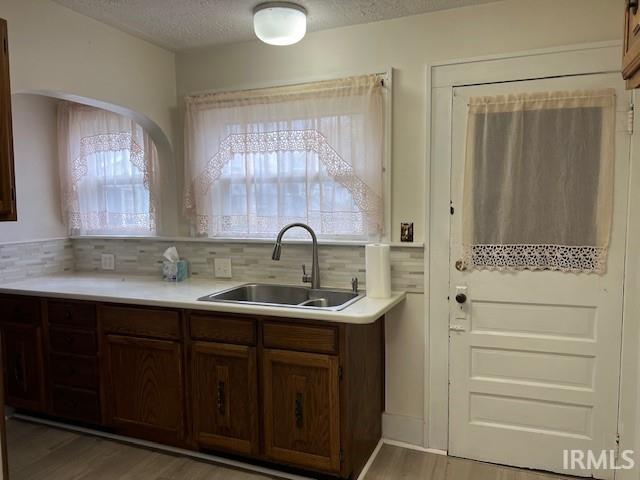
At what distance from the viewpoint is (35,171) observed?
3.24 metres

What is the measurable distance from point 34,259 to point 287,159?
193 cm

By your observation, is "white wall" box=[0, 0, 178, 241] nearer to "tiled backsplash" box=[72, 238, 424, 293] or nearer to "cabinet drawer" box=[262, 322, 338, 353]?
"tiled backsplash" box=[72, 238, 424, 293]

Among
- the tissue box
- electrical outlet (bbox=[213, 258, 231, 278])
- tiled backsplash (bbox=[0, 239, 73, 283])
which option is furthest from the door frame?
tiled backsplash (bbox=[0, 239, 73, 283])

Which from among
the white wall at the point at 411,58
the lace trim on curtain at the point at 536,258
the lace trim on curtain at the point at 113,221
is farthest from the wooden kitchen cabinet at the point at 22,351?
the lace trim on curtain at the point at 536,258

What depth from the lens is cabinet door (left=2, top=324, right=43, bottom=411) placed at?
2.74m

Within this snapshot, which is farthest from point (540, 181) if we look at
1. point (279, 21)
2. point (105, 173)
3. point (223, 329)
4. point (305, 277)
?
point (105, 173)

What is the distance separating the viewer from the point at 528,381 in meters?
2.31

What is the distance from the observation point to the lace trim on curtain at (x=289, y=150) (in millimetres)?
2559

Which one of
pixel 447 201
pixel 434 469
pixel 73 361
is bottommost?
pixel 434 469

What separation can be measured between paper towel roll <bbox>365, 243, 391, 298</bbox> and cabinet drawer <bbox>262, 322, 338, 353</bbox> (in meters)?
0.42

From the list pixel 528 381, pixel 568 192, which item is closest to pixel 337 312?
pixel 528 381

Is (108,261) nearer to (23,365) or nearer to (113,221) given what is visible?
(113,221)

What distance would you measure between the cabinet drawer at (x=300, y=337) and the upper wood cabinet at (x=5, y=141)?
115cm

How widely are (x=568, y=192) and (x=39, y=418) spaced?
3257 mm
